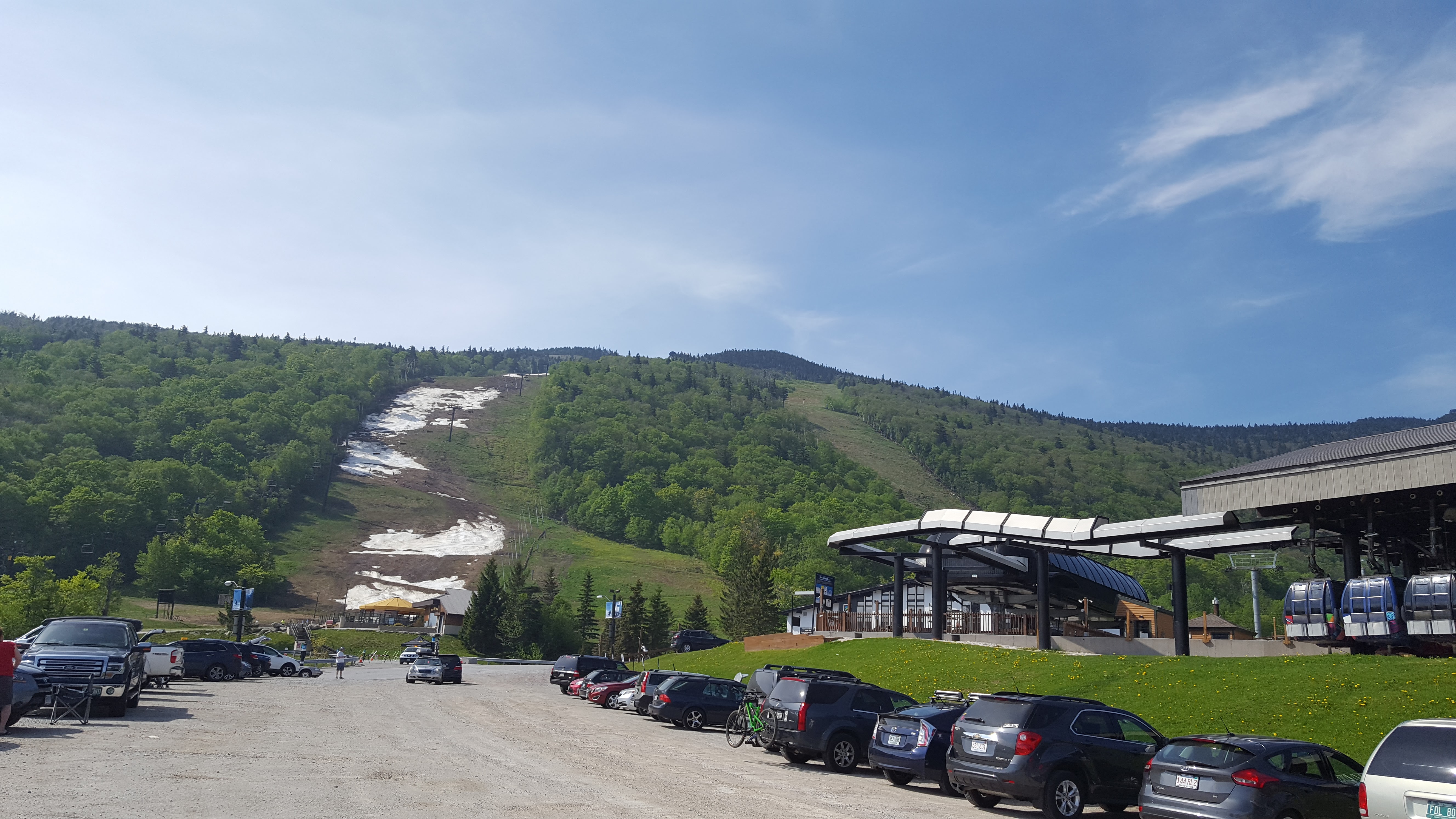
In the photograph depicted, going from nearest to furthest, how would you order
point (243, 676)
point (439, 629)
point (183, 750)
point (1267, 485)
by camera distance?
point (183, 750) → point (1267, 485) → point (243, 676) → point (439, 629)

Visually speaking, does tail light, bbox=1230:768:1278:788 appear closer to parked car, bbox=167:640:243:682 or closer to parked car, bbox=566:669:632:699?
parked car, bbox=566:669:632:699

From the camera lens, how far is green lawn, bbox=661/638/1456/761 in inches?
793

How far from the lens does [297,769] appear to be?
13.9 metres

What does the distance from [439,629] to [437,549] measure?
47915 millimetres

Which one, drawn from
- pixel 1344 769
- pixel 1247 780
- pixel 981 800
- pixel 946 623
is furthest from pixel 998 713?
pixel 946 623

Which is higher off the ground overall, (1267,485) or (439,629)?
(1267,485)

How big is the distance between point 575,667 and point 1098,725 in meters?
34.1

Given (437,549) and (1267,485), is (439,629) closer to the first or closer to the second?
(437,549)

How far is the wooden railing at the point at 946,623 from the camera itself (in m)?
43.0

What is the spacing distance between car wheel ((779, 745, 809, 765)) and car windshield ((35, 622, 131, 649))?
14.3m

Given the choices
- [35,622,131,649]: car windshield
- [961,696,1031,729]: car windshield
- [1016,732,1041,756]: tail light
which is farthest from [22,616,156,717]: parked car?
[1016,732,1041,756]: tail light

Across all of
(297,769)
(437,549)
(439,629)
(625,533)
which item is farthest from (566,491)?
(297,769)

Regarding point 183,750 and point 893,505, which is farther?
point 893,505

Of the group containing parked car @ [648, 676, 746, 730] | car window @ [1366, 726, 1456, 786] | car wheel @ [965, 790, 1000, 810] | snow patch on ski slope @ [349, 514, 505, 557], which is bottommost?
parked car @ [648, 676, 746, 730]
